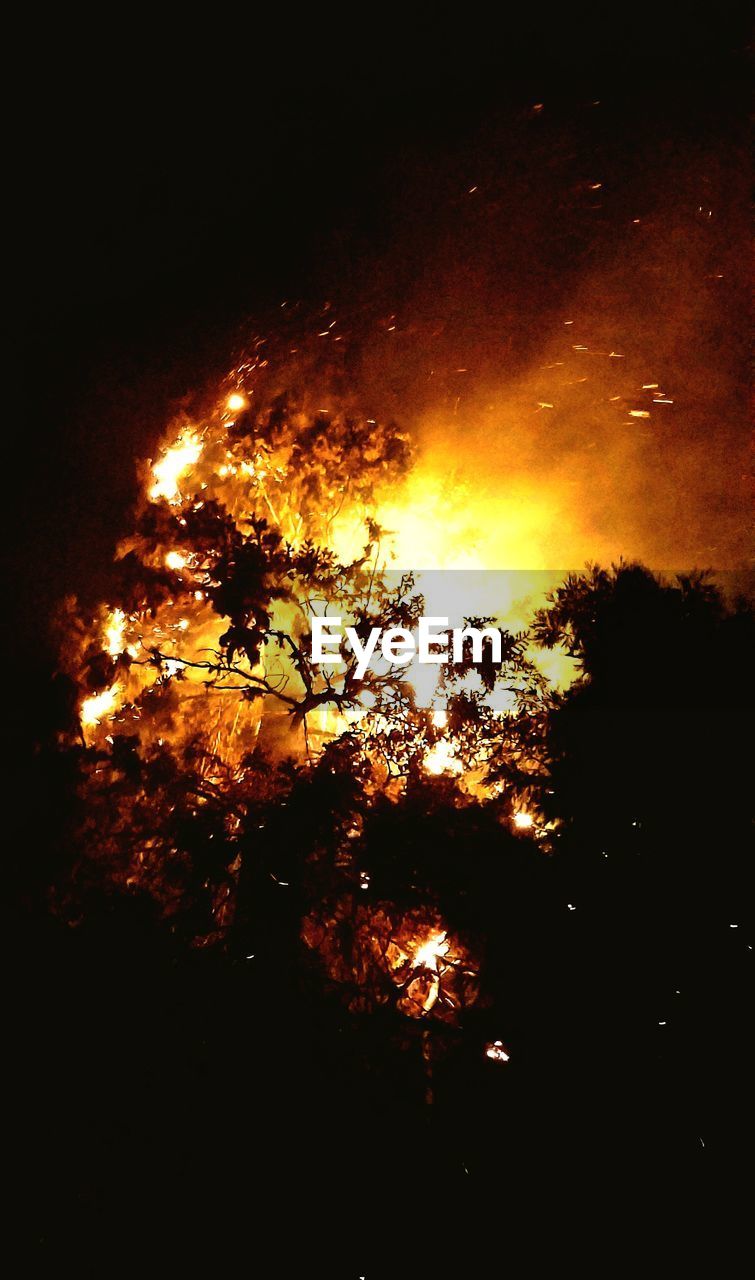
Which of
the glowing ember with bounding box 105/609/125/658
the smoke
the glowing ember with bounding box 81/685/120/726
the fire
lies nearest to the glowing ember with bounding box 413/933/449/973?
the glowing ember with bounding box 81/685/120/726

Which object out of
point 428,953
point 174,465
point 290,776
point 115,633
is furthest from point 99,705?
point 428,953

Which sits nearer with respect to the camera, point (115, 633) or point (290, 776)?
point (290, 776)

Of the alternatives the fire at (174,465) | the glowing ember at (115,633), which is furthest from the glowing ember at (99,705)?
the fire at (174,465)

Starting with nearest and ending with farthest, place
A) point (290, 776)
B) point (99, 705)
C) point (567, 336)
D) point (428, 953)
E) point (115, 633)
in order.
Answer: point (290, 776) < point (428, 953) < point (115, 633) < point (99, 705) < point (567, 336)

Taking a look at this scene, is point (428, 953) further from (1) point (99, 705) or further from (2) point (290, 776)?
(1) point (99, 705)

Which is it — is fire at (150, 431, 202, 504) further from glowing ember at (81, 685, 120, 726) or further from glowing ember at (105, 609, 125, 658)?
glowing ember at (81, 685, 120, 726)

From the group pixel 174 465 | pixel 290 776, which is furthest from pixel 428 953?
pixel 174 465

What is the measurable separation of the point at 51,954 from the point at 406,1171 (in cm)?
274

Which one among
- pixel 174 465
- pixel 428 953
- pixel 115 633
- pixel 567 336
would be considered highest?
pixel 567 336

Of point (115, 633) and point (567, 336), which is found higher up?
point (567, 336)

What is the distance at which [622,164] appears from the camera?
775 cm

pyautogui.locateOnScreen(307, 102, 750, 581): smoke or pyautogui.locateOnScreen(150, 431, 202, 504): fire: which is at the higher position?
pyautogui.locateOnScreen(307, 102, 750, 581): smoke

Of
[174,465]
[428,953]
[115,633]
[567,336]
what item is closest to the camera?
[428,953]

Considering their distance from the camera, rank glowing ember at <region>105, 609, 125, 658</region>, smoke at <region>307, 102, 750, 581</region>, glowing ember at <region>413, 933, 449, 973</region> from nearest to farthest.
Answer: glowing ember at <region>413, 933, 449, 973</region>, glowing ember at <region>105, 609, 125, 658</region>, smoke at <region>307, 102, 750, 581</region>
